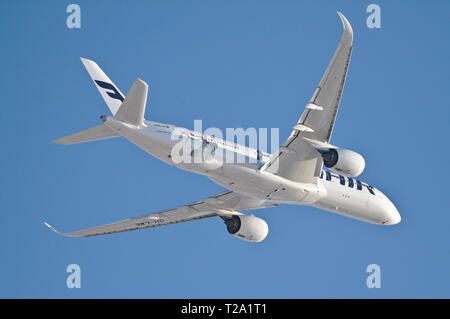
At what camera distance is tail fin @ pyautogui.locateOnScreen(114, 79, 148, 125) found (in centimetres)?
2969

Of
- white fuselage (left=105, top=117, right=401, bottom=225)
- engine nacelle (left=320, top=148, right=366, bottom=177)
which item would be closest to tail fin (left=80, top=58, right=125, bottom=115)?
white fuselage (left=105, top=117, right=401, bottom=225)

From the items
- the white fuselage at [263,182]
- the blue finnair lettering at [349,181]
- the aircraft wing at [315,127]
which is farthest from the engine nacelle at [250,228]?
the aircraft wing at [315,127]

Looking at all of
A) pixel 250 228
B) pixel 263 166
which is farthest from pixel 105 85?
pixel 250 228

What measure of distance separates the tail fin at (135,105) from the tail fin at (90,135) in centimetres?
127

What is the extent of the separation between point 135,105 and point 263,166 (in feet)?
22.5

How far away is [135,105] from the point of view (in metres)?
30.9

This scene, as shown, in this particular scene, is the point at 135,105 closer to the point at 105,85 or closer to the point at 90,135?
the point at 90,135

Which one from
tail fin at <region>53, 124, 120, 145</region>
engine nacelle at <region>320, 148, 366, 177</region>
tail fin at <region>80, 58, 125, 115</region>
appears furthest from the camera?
tail fin at <region>80, 58, 125, 115</region>

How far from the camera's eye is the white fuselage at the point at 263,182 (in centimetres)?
3266

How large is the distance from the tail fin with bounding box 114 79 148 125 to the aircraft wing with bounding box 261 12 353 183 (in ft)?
20.7

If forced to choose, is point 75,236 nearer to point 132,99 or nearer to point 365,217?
point 132,99

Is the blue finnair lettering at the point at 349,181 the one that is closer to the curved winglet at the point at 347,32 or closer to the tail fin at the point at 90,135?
the curved winglet at the point at 347,32

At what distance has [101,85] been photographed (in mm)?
35594

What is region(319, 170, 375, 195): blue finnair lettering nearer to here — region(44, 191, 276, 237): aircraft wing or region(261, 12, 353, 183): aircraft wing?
region(261, 12, 353, 183): aircraft wing
